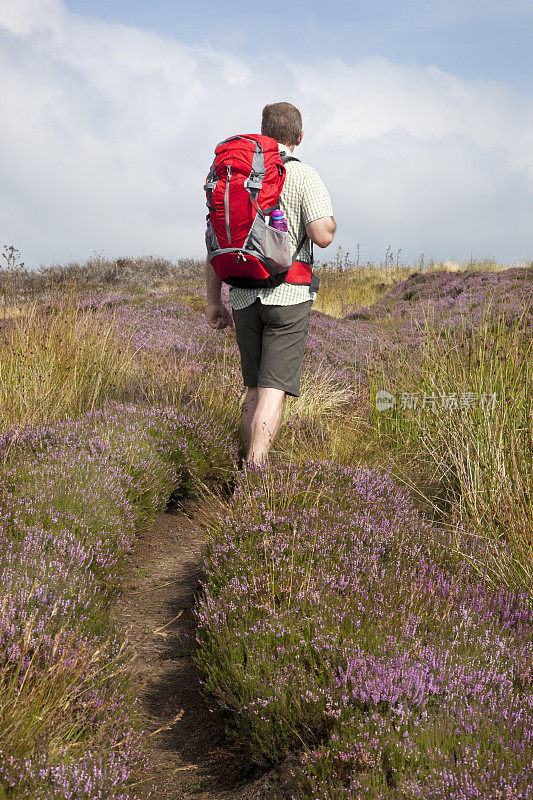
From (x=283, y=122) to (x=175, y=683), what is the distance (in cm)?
345

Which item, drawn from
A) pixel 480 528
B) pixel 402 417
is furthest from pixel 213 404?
pixel 480 528

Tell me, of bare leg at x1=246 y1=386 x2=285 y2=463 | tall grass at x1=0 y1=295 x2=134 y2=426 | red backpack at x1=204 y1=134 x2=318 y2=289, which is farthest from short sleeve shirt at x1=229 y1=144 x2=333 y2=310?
tall grass at x1=0 y1=295 x2=134 y2=426

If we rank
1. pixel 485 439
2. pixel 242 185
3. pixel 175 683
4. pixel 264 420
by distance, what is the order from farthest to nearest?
pixel 485 439
pixel 264 420
pixel 242 185
pixel 175 683

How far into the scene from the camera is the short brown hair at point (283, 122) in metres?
4.12

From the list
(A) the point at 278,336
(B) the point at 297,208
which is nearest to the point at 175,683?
(A) the point at 278,336

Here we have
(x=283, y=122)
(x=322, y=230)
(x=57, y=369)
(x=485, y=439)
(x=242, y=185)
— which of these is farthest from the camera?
(x=57, y=369)

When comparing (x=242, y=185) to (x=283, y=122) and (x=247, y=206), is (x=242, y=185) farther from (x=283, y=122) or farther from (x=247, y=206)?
(x=283, y=122)

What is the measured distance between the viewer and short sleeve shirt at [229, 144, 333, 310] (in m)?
4.00

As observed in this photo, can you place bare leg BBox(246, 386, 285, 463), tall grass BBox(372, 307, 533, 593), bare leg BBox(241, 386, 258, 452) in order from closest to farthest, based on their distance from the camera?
tall grass BBox(372, 307, 533, 593) < bare leg BBox(246, 386, 285, 463) < bare leg BBox(241, 386, 258, 452)

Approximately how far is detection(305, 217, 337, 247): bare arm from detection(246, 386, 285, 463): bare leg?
1.05 meters

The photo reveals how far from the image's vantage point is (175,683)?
3.11 m

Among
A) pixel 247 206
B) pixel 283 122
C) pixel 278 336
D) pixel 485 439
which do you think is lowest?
pixel 485 439

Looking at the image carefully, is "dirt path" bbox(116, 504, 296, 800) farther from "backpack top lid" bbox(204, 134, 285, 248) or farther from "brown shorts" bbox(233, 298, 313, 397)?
"backpack top lid" bbox(204, 134, 285, 248)

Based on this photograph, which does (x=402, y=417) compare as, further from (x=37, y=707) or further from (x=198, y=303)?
(x=198, y=303)
